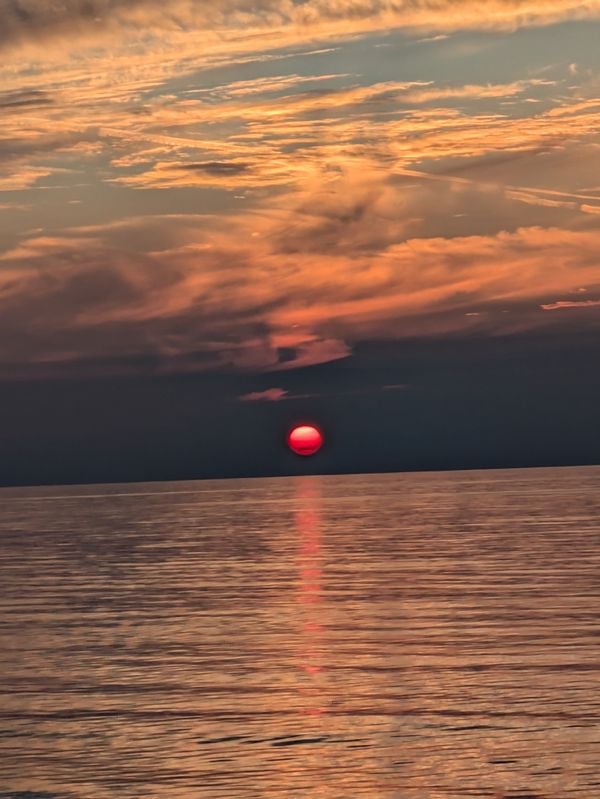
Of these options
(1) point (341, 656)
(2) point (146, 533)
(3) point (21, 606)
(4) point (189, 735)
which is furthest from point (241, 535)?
(4) point (189, 735)

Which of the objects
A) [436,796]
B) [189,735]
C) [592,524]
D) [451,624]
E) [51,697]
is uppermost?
[592,524]

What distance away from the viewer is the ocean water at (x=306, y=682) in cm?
1953

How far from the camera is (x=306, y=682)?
88.5 ft

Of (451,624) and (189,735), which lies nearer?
(189,735)

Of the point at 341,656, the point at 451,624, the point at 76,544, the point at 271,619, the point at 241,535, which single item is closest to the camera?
the point at 341,656

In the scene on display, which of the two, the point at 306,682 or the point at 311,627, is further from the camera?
the point at 311,627

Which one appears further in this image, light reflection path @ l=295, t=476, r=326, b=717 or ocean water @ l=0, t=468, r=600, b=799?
light reflection path @ l=295, t=476, r=326, b=717

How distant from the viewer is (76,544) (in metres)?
88.5

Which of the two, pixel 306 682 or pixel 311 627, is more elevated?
pixel 311 627

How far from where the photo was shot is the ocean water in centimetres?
1953

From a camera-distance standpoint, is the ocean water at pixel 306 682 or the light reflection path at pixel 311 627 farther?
the light reflection path at pixel 311 627

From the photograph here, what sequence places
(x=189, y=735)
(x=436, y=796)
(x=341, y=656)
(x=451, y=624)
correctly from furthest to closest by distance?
1. (x=451, y=624)
2. (x=341, y=656)
3. (x=189, y=735)
4. (x=436, y=796)

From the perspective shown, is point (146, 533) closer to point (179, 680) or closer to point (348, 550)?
point (348, 550)

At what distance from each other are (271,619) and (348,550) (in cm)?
3302
